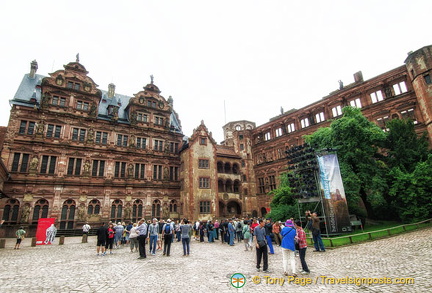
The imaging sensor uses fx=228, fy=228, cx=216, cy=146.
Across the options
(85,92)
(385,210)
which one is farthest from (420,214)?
(85,92)

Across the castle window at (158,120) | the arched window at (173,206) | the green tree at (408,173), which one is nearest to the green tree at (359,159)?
the green tree at (408,173)

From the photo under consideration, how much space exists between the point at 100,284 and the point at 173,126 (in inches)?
1215

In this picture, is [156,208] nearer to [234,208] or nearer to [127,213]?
[127,213]

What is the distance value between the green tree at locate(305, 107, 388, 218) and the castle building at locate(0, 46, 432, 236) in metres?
8.72

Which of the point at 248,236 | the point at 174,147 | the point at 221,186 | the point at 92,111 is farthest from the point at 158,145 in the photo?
the point at 248,236

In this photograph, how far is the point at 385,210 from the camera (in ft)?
76.3

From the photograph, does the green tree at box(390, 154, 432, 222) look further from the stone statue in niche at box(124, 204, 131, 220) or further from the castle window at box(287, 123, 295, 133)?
the stone statue in niche at box(124, 204, 131, 220)

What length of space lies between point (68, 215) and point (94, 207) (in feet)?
8.85

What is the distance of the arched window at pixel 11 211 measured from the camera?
23266 millimetres

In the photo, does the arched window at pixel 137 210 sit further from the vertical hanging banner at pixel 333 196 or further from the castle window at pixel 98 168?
the vertical hanging banner at pixel 333 196

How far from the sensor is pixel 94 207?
90.5 ft

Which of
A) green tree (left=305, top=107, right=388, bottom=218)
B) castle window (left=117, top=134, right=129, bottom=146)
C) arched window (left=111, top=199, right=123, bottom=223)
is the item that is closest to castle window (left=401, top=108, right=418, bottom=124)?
green tree (left=305, top=107, right=388, bottom=218)

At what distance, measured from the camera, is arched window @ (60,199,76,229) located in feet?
83.9

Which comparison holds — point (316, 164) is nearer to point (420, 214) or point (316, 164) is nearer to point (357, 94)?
point (420, 214)
